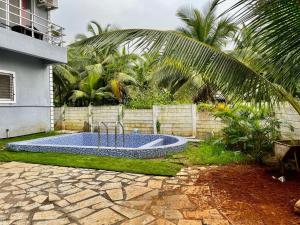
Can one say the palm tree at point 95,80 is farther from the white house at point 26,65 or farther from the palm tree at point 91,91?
the white house at point 26,65

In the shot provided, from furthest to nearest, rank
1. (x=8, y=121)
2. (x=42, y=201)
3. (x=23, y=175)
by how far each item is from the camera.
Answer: (x=8, y=121)
(x=23, y=175)
(x=42, y=201)

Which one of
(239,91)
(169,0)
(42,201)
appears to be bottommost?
(42,201)

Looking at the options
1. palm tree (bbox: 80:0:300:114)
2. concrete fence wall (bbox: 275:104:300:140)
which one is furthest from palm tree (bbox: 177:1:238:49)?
palm tree (bbox: 80:0:300:114)

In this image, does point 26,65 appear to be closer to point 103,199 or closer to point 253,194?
point 103,199

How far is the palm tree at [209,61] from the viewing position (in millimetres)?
3770

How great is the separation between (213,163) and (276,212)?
9.42ft

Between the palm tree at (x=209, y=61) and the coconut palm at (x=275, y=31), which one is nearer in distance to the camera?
the coconut palm at (x=275, y=31)

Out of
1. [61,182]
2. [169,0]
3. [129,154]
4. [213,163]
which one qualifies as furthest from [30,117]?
[169,0]

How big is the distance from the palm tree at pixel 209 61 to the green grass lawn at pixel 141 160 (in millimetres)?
2190

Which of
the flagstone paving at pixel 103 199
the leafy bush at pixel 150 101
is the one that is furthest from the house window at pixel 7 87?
the flagstone paving at pixel 103 199

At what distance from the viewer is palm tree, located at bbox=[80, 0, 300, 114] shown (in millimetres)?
3770

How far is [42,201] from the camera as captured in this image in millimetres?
4160

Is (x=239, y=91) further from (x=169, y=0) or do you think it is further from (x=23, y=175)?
(x=23, y=175)

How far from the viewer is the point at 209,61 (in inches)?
164
